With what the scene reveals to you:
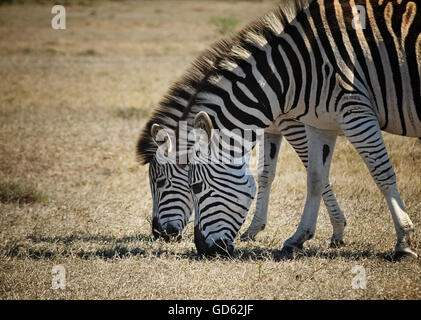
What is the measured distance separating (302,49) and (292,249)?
6.73 ft

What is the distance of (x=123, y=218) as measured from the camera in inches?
271

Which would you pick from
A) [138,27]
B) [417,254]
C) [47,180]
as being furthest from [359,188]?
[138,27]

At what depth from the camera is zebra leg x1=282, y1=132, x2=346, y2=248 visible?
5938mm

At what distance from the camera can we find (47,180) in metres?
8.66

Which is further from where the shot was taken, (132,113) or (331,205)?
(132,113)

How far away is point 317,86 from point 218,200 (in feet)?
4.81

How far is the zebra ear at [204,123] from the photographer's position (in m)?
4.75

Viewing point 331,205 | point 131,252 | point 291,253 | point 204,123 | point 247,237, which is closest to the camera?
point 204,123

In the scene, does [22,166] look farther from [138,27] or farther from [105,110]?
[138,27]

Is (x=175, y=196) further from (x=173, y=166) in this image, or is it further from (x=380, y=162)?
(x=380, y=162)

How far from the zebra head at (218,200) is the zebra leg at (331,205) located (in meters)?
1.26

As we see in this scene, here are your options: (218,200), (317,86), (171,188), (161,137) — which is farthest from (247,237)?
(317,86)

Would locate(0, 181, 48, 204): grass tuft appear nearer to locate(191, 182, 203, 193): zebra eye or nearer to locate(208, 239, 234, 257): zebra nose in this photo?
locate(191, 182, 203, 193): zebra eye

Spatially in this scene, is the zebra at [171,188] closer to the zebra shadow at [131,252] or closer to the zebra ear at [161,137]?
the zebra ear at [161,137]
